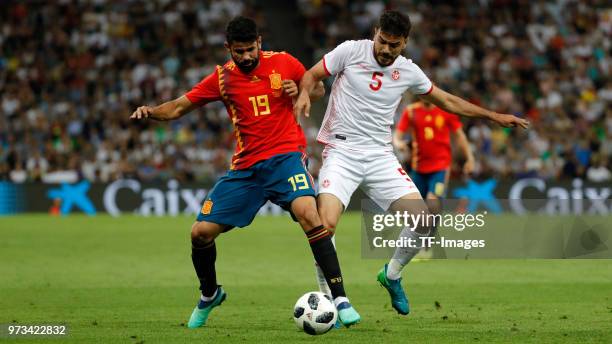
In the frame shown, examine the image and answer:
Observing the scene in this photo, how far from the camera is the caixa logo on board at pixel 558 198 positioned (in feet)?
78.7

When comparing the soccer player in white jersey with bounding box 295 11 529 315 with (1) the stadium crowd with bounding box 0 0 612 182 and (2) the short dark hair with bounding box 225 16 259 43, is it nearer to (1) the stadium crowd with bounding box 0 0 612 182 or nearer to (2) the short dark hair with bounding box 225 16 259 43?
(2) the short dark hair with bounding box 225 16 259 43

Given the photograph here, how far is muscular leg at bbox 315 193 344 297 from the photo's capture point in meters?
8.60

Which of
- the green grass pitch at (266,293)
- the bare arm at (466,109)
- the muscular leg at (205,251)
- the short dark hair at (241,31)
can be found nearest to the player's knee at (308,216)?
the muscular leg at (205,251)

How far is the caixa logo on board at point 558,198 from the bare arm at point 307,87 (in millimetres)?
16053

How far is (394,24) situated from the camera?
8672 mm

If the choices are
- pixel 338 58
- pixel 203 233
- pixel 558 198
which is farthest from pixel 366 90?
pixel 558 198

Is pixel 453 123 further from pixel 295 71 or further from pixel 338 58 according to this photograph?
pixel 295 71

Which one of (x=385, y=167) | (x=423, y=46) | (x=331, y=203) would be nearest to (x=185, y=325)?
(x=331, y=203)

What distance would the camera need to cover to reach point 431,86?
9.25 metres

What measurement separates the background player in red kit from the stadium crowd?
35.2 ft

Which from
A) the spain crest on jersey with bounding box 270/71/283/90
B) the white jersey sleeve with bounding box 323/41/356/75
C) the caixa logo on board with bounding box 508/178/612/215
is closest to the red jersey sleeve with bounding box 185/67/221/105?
the spain crest on jersey with bounding box 270/71/283/90

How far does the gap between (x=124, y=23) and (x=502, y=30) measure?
10.3m

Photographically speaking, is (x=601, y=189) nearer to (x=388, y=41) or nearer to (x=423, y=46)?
(x=423, y=46)

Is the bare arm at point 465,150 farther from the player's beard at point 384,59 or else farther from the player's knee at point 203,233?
the player's knee at point 203,233
